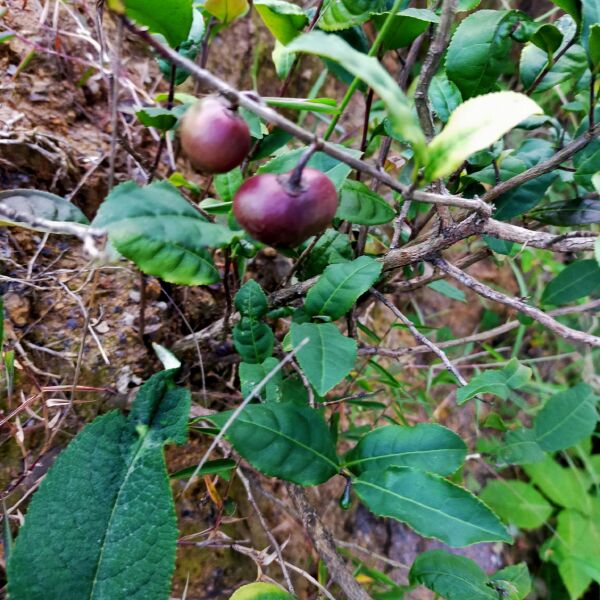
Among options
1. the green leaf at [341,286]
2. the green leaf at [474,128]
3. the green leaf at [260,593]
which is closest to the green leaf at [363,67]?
the green leaf at [474,128]

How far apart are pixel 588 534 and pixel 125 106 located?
2.02 meters

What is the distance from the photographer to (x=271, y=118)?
490 millimetres

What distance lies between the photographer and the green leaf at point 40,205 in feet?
2.49

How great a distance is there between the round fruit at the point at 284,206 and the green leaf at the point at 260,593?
1.87 ft

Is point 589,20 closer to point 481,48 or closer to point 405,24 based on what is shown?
point 481,48

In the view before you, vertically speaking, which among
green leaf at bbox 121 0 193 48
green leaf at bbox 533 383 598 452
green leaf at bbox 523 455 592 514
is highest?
green leaf at bbox 121 0 193 48

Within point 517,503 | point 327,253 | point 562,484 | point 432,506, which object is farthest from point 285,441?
point 562,484

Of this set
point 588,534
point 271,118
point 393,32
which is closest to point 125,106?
point 393,32

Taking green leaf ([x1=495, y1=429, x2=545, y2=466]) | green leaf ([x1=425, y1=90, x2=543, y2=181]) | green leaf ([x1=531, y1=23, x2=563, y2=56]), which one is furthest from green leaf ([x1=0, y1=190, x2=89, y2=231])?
green leaf ([x1=495, y1=429, x2=545, y2=466])

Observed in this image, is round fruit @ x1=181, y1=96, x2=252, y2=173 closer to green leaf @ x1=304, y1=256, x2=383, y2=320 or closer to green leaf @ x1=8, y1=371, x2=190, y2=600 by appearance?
green leaf @ x1=304, y1=256, x2=383, y2=320

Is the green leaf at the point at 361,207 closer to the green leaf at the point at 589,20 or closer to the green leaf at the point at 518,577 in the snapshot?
the green leaf at the point at 589,20

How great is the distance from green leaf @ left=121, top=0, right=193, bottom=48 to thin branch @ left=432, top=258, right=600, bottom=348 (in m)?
0.52

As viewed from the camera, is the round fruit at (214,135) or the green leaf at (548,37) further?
the green leaf at (548,37)

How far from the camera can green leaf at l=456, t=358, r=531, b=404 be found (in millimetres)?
763
